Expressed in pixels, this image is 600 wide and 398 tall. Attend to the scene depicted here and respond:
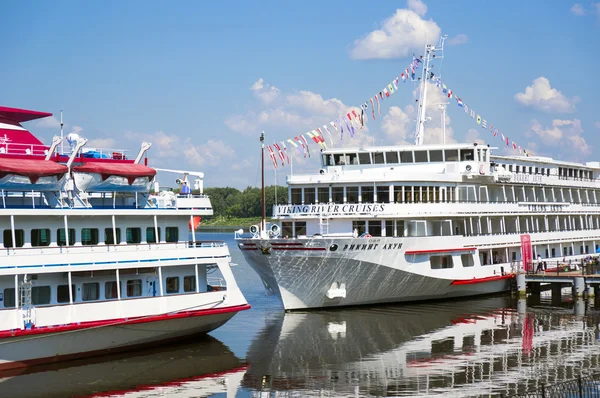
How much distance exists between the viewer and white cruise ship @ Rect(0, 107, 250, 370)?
2612 cm

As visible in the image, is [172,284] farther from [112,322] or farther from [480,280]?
[480,280]

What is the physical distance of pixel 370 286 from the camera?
39.1 meters

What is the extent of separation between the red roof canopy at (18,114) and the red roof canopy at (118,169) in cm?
402

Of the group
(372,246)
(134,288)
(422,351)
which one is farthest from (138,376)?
(372,246)

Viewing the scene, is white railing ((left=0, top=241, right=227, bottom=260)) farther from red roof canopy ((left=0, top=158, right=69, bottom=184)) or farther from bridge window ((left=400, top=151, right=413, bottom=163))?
bridge window ((left=400, top=151, right=413, bottom=163))

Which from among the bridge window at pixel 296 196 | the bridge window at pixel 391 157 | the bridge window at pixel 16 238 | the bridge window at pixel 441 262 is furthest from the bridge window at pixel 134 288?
the bridge window at pixel 391 157

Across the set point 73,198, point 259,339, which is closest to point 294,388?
point 259,339

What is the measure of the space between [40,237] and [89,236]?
1.76 m

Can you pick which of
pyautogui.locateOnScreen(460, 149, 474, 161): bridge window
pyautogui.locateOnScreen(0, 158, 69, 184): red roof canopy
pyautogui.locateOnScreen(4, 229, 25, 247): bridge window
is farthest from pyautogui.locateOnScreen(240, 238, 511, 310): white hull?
pyautogui.locateOnScreen(4, 229, 25, 247): bridge window

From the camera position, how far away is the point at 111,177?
95.1 ft

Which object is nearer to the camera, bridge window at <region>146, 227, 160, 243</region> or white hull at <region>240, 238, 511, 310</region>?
bridge window at <region>146, 227, 160, 243</region>

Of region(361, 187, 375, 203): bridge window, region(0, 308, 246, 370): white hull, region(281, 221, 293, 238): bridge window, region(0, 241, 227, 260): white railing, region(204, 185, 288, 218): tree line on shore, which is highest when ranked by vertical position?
region(204, 185, 288, 218): tree line on shore

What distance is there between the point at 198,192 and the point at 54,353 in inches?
359

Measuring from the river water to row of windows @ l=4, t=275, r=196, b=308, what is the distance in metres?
2.10
